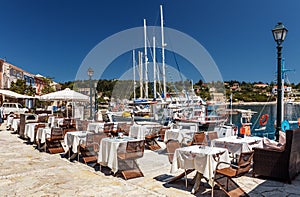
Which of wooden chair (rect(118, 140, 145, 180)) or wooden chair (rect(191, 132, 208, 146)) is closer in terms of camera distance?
wooden chair (rect(118, 140, 145, 180))

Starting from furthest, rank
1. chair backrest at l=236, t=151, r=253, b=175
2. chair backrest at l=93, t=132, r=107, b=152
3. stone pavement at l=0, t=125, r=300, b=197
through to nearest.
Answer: chair backrest at l=93, t=132, r=107, b=152 < stone pavement at l=0, t=125, r=300, b=197 < chair backrest at l=236, t=151, r=253, b=175

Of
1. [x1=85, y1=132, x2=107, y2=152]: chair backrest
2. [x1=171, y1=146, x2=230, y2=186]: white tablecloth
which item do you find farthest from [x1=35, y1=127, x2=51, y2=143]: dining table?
[x1=171, y1=146, x2=230, y2=186]: white tablecloth

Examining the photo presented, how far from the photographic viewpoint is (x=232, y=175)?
4.06 metres

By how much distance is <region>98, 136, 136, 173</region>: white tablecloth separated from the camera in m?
5.41

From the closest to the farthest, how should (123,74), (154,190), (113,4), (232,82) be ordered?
(154,190) < (113,4) < (123,74) < (232,82)

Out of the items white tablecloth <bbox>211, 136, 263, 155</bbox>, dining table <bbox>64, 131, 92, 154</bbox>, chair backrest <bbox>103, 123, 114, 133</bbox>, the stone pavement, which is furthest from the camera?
chair backrest <bbox>103, 123, 114, 133</bbox>

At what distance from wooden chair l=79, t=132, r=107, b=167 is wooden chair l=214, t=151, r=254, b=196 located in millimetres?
3101

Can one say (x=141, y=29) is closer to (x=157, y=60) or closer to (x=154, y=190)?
(x=157, y=60)

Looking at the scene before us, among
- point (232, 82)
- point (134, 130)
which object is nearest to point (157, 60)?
point (134, 130)

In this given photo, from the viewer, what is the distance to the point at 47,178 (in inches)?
A: 210

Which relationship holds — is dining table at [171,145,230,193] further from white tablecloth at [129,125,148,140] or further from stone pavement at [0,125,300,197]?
white tablecloth at [129,125,148,140]

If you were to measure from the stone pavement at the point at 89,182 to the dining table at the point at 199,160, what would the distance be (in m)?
0.39

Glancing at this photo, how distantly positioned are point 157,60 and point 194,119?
7369 millimetres

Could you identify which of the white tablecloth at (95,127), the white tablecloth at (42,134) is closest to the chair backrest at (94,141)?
the white tablecloth at (42,134)
